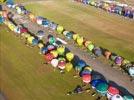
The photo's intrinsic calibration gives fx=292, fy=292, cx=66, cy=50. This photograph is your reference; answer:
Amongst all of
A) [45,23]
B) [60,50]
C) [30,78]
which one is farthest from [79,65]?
[45,23]

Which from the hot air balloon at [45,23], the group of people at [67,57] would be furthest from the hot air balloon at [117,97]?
the hot air balloon at [45,23]

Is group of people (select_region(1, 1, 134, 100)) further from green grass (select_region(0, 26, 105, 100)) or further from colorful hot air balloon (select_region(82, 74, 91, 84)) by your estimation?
green grass (select_region(0, 26, 105, 100))

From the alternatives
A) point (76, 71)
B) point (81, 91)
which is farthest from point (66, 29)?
point (81, 91)

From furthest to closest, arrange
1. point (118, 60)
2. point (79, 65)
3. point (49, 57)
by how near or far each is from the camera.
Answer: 1. point (49, 57)
2. point (118, 60)
3. point (79, 65)

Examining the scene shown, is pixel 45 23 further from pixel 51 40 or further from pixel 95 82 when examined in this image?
pixel 95 82

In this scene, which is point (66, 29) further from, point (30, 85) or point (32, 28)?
point (30, 85)

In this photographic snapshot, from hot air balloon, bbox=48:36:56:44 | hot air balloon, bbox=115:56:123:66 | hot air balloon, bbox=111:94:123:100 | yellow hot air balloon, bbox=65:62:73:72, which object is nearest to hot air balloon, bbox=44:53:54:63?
yellow hot air balloon, bbox=65:62:73:72
